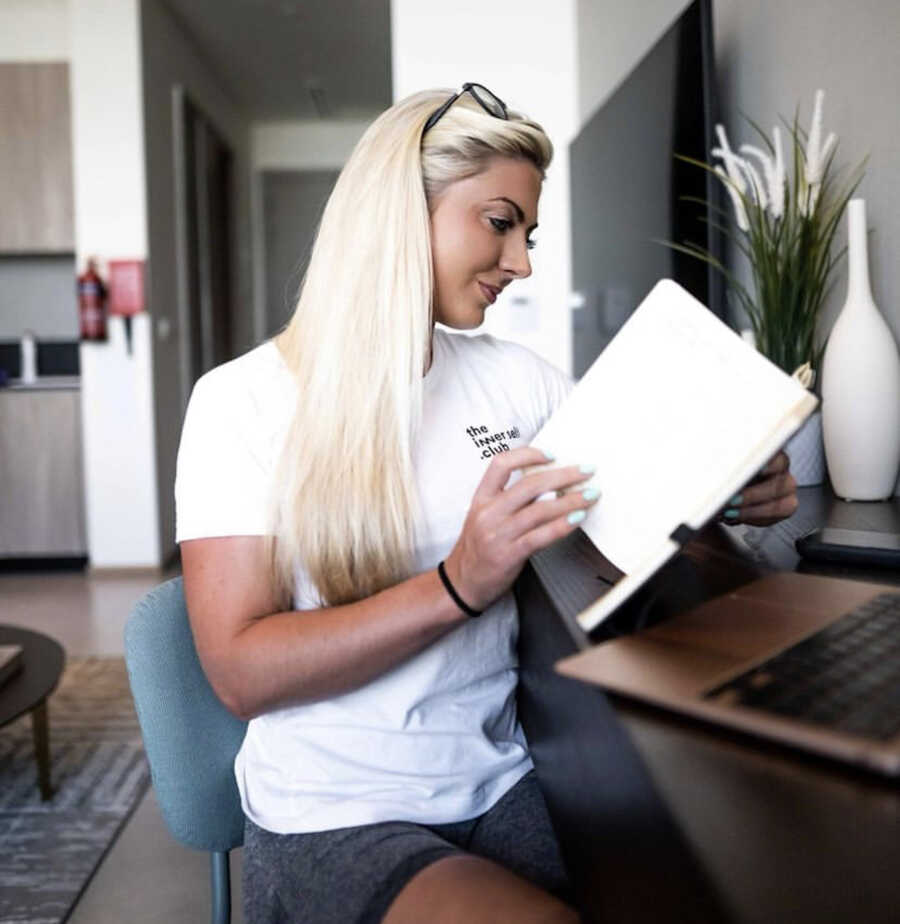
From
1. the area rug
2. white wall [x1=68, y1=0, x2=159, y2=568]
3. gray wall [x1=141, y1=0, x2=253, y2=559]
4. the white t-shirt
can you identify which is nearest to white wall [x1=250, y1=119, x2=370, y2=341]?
gray wall [x1=141, y1=0, x2=253, y2=559]

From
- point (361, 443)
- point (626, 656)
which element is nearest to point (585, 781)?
point (626, 656)

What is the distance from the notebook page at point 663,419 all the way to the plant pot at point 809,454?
0.83m

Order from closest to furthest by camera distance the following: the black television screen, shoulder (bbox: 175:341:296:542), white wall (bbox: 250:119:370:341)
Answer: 1. shoulder (bbox: 175:341:296:542)
2. the black television screen
3. white wall (bbox: 250:119:370:341)

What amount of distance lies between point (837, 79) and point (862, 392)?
0.58 meters

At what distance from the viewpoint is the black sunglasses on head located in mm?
1031

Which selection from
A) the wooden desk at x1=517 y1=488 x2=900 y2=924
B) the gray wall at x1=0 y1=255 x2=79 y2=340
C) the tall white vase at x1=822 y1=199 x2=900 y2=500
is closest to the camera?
the wooden desk at x1=517 y1=488 x2=900 y2=924

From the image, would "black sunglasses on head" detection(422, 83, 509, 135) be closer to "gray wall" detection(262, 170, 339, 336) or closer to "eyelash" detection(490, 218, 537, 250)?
"eyelash" detection(490, 218, 537, 250)

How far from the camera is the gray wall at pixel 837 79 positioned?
4.73 feet

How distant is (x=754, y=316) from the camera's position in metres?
1.77

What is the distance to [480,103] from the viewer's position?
1049 millimetres

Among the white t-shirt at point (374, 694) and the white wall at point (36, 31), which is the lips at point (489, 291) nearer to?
the white t-shirt at point (374, 694)

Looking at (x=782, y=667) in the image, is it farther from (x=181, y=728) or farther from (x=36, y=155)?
(x=36, y=155)

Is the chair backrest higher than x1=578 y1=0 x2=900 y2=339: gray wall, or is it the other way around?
x1=578 y1=0 x2=900 y2=339: gray wall

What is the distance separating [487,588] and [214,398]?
0.38m
